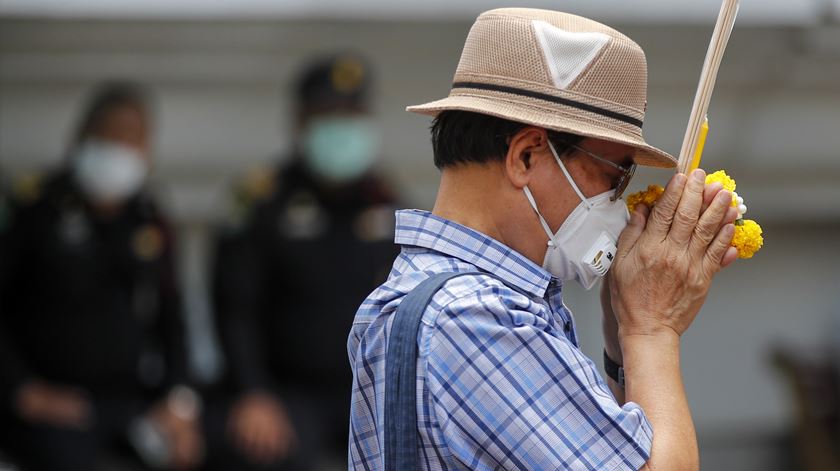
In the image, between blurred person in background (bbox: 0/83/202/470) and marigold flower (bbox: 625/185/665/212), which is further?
blurred person in background (bbox: 0/83/202/470)

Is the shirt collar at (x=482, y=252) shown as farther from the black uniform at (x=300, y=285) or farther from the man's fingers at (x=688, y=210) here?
the black uniform at (x=300, y=285)

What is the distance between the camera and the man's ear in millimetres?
2088

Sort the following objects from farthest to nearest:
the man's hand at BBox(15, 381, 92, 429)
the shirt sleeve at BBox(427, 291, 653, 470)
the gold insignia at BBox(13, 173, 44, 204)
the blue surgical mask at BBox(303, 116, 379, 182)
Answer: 1. the blue surgical mask at BBox(303, 116, 379, 182)
2. the gold insignia at BBox(13, 173, 44, 204)
3. the man's hand at BBox(15, 381, 92, 429)
4. the shirt sleeve at BBox(427, 291, 653, 470)

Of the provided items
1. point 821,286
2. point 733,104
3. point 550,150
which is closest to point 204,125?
point 733,104

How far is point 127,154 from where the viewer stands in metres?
5.45

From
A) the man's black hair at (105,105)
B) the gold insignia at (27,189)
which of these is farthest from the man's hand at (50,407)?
the man's black hair at (105,105)

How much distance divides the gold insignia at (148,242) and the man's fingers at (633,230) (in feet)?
11.5

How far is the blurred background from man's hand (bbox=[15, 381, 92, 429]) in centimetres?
55

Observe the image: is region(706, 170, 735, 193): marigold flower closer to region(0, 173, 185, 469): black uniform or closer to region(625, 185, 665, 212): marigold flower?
region(625, 185, 665, 212): marigold flower

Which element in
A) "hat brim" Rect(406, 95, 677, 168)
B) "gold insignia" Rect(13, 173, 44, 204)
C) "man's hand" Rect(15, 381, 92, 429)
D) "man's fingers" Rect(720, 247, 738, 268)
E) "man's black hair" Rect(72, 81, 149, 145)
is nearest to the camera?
Answer: "hat brim" Rect(406, 95, 677, 168)

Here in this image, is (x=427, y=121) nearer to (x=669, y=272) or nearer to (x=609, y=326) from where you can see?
(x=609, y=326)

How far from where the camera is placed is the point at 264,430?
17.1ft

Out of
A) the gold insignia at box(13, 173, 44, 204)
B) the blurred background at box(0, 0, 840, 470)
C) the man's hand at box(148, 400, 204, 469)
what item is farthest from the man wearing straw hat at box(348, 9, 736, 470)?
the gold insignia at box(13, 173, 44, 204)

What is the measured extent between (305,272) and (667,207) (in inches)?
131
